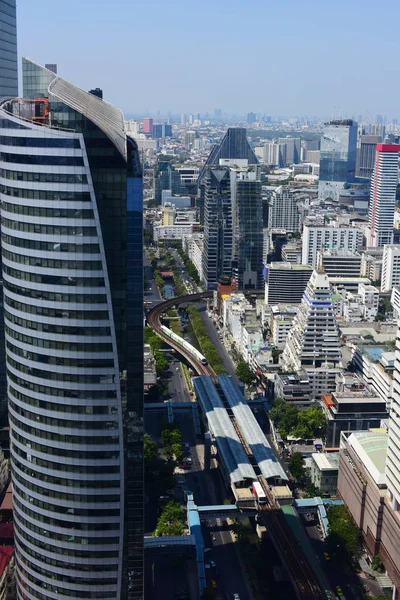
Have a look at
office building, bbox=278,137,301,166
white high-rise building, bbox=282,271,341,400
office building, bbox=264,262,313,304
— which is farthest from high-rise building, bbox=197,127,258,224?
office building, bbox=278,137,301,166

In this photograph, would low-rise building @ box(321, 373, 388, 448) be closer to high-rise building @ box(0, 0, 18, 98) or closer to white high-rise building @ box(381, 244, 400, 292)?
high-rise building @ box(0, 0, 18, 98)

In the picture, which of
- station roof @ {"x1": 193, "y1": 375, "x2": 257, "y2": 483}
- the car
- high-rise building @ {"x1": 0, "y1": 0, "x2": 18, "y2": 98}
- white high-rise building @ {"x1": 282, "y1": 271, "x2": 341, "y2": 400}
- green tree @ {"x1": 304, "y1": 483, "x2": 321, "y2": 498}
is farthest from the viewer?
white high-rise building @ {"x1": 282, "y1": 271, "x2": 341, "y2": 400}

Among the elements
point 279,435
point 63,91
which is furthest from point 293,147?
point 63,91

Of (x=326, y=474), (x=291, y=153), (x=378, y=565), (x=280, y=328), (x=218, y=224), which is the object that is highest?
(x=291, y=153)

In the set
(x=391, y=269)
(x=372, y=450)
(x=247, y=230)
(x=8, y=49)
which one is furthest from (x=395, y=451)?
(x=391, y=269)

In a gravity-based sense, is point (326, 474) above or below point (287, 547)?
above

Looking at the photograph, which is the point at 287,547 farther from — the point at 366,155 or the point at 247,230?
the point at 366,155
